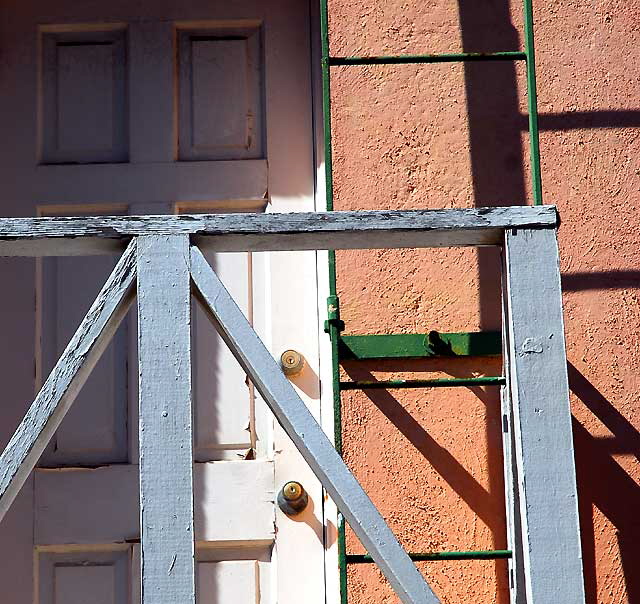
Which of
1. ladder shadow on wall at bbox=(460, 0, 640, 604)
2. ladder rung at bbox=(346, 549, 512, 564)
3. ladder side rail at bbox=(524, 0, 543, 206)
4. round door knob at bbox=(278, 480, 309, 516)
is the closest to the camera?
ladder rung at bbox=(346, 549, 512, 564)

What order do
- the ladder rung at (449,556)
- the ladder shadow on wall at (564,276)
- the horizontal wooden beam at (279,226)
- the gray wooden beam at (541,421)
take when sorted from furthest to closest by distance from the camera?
the ladder shadow on wall at (564,276), the ladder rung at (449,556), the horizontal wooden beam at (279,226), the gray wooden beam at (541,421)

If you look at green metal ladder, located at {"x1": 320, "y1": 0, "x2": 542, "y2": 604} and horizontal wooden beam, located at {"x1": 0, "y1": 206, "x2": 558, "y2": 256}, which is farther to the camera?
green metal ladder, located at {"x1": 320, "y1": 0, "x2": 542, "y2": 604}

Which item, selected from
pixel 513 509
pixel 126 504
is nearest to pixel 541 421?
pixel 513 509

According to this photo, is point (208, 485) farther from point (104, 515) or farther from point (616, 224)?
point (616, 224)

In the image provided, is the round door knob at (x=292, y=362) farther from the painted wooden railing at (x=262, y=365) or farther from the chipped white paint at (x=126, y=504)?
the painted wooden railing at (x=262, y=365)

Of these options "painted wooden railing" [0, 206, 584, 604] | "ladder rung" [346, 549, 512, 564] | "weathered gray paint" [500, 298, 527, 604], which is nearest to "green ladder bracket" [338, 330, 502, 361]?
"ladder rung" [346, 549, 512, 564]

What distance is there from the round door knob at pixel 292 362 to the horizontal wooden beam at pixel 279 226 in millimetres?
1314

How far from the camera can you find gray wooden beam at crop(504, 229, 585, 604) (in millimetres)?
1902

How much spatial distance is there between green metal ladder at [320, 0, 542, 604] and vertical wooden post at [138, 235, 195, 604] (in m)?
0.88

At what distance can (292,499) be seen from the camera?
3.23 metres

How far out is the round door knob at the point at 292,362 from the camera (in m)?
3.31

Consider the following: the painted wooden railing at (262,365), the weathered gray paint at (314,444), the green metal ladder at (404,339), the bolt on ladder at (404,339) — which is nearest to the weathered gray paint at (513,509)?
the painted wooden railing at (262,365)

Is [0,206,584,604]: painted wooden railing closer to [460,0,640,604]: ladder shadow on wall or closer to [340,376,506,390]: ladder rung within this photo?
[340,376,506,390]: ladder rung

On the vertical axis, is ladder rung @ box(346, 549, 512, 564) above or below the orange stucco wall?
below
